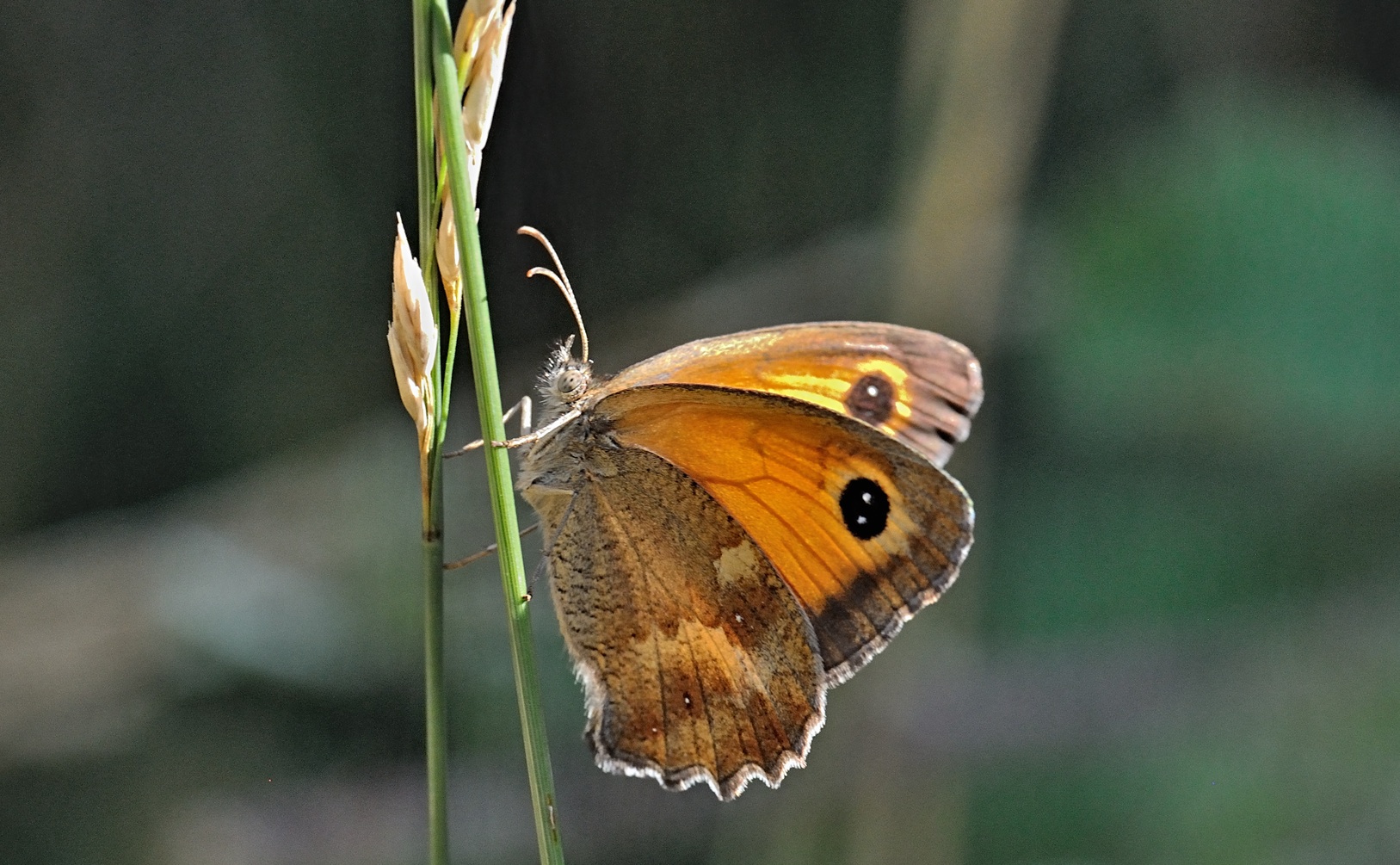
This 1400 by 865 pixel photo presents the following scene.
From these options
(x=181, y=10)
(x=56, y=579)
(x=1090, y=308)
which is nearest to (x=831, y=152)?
(x=1090, y=308)

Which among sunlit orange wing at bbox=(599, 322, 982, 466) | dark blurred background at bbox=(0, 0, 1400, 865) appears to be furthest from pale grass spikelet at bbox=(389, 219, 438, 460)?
dark blurred background at bbox=(0, 0, 1400, 865)

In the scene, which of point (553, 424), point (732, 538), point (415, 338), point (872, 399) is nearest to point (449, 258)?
point (415, 338)

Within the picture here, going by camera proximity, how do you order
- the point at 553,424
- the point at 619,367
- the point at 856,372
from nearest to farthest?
1. the point at 553,424
2. the point at 856,372
3. the point at 619,367

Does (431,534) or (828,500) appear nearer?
(431,534)

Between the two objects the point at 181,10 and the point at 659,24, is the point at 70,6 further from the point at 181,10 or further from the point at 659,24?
the point at 659,24

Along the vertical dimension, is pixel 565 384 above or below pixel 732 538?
above

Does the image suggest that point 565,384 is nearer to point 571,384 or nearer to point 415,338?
point 571,384

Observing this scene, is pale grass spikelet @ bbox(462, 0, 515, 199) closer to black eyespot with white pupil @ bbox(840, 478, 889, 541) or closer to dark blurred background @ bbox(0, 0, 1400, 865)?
black eyespot with white pupil @ bbox(840, 478, 889, 541)
